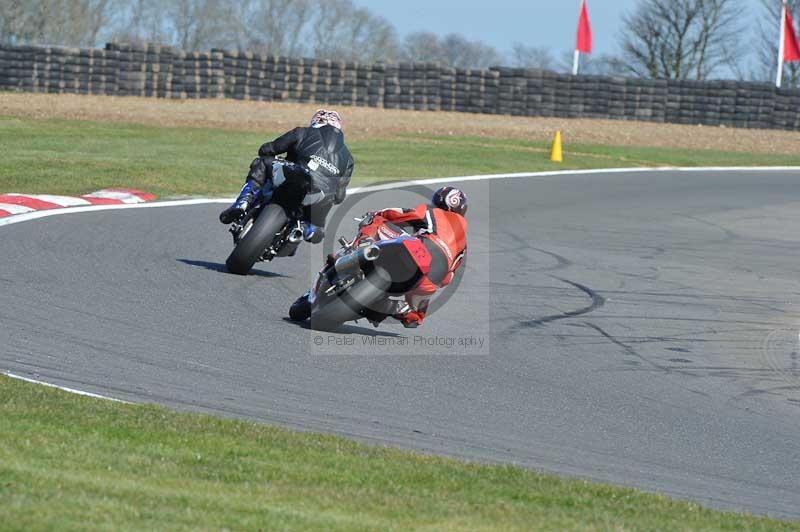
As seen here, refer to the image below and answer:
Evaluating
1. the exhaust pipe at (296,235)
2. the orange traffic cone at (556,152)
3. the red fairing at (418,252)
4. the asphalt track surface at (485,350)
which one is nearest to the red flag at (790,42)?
the orange traffic cone at (556,152)

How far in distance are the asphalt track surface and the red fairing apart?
2.07 ft

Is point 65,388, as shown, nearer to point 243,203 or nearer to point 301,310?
point 301,310

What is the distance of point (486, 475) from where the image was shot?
621 cm

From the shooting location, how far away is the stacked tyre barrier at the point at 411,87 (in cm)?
3506

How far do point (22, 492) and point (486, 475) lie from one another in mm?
2100

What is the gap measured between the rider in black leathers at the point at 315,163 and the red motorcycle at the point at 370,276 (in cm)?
181

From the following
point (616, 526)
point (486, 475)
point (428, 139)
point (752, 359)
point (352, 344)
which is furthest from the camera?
point (428, 139)

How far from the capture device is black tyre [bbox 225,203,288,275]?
1149cm

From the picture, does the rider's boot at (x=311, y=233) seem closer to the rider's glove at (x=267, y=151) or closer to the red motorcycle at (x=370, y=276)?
the rider's glove at (x=267, y=151)

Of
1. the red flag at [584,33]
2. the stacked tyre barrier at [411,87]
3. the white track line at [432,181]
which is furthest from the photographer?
the red flag at [584,33]

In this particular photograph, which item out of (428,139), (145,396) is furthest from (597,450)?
(428,139)

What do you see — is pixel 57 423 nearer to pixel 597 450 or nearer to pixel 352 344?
pixel 597 450

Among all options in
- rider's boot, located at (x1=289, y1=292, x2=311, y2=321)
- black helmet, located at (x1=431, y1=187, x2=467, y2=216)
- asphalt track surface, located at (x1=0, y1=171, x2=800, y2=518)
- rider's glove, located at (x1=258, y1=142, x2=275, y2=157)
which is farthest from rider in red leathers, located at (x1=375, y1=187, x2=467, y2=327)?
rider's glove, located at (x1=258, y1=142, x2=275, y2=157)

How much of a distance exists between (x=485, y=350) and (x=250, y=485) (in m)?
4.15
